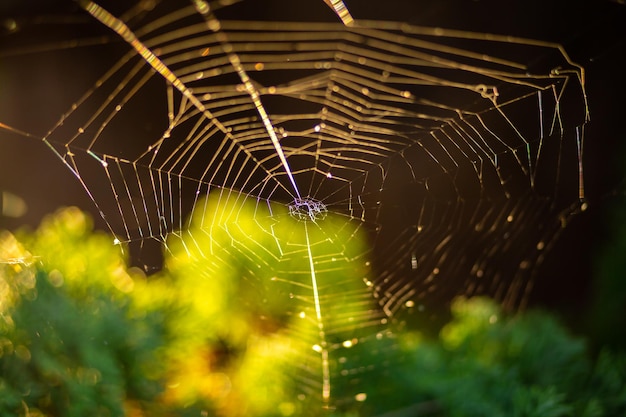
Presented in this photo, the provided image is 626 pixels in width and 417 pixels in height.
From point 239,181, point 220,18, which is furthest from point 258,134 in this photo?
point 220,18

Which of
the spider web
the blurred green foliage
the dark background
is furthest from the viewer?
the dark background

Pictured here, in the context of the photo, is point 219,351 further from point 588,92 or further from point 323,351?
point 588,92

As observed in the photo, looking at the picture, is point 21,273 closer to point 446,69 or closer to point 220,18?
point 220,18

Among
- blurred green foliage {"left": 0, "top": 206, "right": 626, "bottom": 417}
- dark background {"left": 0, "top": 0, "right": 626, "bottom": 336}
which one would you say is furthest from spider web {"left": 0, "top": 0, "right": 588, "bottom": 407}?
blurred green foliage {"left": 0, "top": 206, "right": 626, "bottom": 417}

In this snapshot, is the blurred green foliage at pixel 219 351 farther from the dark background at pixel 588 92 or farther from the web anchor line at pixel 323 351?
the dark background at pixel 588 92

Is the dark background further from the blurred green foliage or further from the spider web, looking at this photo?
the blurred green foliage
